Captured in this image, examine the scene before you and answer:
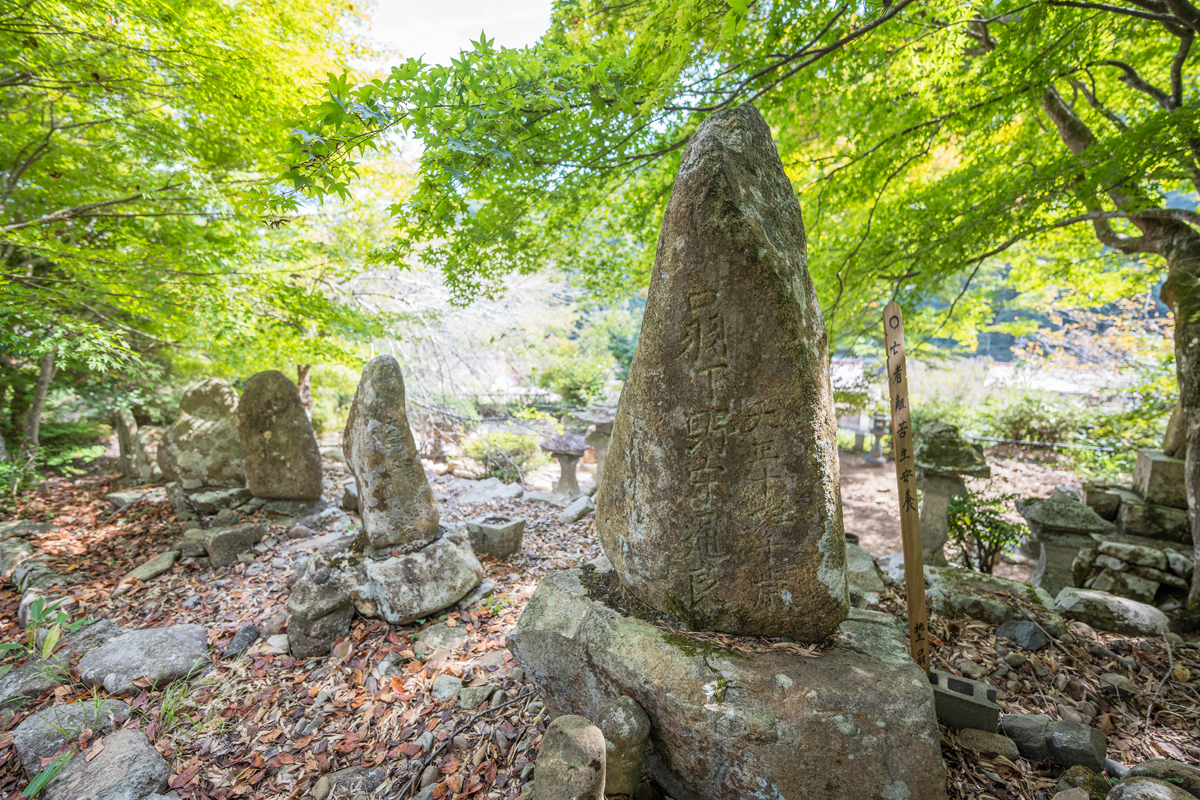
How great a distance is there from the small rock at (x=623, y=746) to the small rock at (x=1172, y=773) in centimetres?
199

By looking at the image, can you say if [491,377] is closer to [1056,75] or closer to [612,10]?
[612,10]

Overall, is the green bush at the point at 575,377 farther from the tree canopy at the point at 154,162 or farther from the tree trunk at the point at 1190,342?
the tree trunk at the point at 1190,342

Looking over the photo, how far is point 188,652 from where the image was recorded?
3385mm

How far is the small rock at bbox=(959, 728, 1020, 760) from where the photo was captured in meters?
2.13

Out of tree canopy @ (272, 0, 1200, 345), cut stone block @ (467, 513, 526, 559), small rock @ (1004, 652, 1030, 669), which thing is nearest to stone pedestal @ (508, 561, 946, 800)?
small rock @ (1004, 652, 1030, 669)

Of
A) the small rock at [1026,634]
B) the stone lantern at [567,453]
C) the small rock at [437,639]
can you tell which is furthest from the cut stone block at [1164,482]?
the small rock at [437,639]

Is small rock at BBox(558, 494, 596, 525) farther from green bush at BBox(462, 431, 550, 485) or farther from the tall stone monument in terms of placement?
the tall stone monument

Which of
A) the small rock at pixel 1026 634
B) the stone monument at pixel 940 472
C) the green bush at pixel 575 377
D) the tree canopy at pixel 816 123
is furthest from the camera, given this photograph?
the green bush at pixel 575 377

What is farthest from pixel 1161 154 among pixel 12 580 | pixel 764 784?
Answer: pixel 12 580

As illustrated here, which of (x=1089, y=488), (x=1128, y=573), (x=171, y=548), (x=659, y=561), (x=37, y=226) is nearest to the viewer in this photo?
(x=659, y=561)

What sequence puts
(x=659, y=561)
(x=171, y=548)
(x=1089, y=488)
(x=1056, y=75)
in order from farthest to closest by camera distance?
(x=1089, y=488)
(x=171, y=548)
(x=1056, y=75)
(x=659, y=561)

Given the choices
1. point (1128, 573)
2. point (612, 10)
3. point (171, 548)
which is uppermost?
point (612, 10)

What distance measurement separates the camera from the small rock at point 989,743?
83.9 inches

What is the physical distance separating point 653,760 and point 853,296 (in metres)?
5.05
